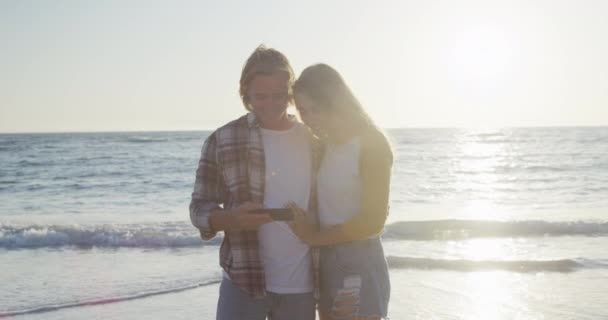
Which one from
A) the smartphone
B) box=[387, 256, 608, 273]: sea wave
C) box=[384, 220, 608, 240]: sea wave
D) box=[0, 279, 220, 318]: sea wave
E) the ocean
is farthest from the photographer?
box=[384, 220, 608, 240]: sea wave

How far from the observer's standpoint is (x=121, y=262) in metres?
9.26

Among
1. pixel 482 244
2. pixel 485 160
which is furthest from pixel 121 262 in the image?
pixel 485 160

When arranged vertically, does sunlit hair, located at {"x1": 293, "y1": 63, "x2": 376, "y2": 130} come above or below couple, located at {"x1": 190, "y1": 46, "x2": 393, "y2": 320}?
above

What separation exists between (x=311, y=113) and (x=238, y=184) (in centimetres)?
43

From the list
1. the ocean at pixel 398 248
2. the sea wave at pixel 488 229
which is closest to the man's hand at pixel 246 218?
the ocean at pixel 398 248

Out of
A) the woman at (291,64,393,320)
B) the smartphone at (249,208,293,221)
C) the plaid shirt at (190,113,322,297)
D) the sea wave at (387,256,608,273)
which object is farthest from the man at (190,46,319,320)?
the sea wave at (387,256,608,273)

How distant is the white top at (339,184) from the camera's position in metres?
2.66

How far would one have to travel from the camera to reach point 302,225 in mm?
2576

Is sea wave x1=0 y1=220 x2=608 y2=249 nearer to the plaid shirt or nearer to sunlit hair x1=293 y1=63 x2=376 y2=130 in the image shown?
the plaid shirt

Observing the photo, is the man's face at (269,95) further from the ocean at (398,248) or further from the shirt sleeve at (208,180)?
the ocean at (398,248)

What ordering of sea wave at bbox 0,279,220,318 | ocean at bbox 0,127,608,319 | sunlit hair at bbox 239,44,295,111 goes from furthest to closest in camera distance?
1. ocean at bbox 0,127,608,319
2. sea wave at bbox 0,279,220,318
3. sunlit hair at bbox 239,44,295,111

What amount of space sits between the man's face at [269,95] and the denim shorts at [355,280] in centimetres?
63

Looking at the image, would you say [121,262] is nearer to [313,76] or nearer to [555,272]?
[555,272]

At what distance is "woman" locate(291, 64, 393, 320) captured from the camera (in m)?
2.59
